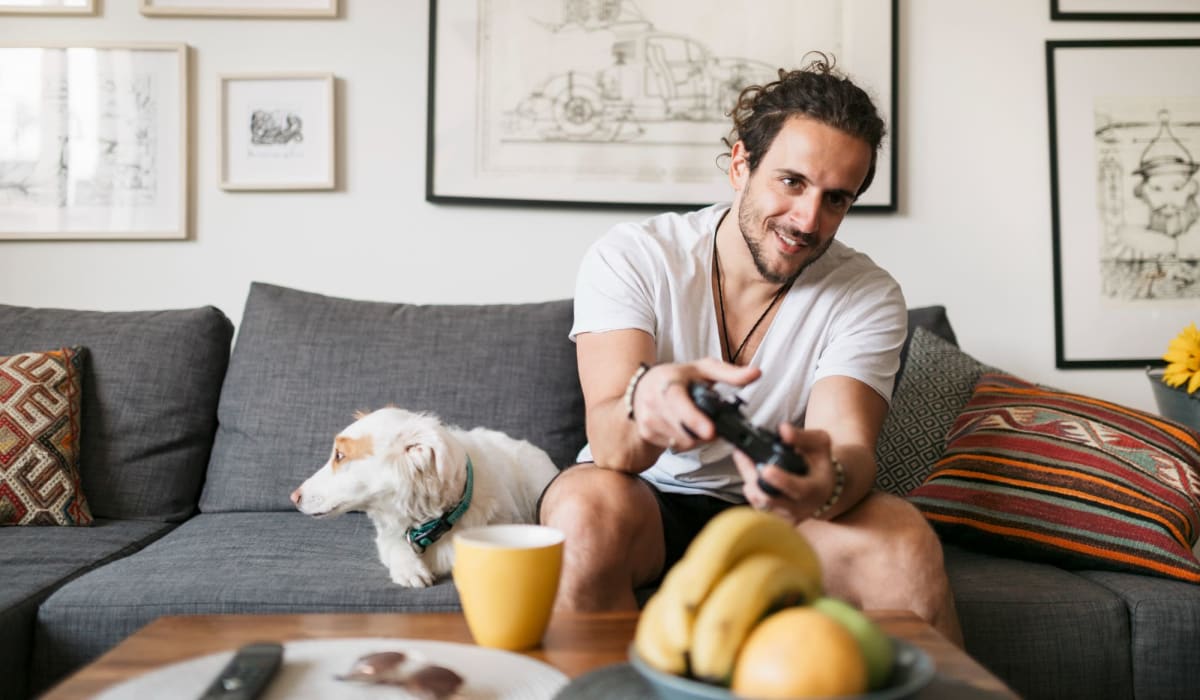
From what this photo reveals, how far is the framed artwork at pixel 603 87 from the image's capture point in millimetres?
2523

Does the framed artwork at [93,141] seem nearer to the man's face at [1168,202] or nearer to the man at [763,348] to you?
the man at [763,348]

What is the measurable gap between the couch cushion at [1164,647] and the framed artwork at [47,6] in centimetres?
273

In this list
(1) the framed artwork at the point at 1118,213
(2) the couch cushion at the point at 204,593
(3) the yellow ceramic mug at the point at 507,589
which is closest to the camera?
(3) the yellow ceramic mug at the point at 507,589

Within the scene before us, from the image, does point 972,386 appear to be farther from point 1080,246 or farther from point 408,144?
point 408,144

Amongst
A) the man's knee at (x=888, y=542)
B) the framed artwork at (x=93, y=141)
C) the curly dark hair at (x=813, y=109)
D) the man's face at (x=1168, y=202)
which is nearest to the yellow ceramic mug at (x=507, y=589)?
the man's knee at (x=888, y=542)

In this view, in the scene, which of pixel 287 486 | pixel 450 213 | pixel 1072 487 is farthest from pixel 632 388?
pixel 450 213

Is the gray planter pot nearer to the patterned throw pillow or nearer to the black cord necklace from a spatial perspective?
the black cord necklace

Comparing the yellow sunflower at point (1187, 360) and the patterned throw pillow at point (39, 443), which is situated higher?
the yellow sunflower at point (1187, 360)

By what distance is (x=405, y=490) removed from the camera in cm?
156

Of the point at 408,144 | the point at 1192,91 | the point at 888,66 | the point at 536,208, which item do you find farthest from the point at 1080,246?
the point at 408,144

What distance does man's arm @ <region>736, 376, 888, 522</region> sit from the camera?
1.02 m

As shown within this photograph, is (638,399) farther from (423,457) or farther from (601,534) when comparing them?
(423,457)

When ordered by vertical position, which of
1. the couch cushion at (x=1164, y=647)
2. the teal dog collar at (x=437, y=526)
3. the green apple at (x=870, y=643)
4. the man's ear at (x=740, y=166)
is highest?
the man's ear at (x=740, y=166)

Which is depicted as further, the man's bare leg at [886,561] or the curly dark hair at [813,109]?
the curly dark hair at [813,109]
